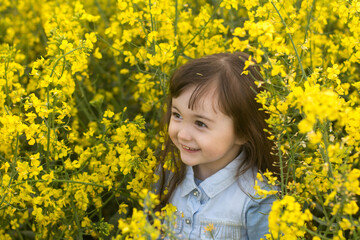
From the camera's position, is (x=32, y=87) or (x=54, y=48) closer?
(x=54, y=48)

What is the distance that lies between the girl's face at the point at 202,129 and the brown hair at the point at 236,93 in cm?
3

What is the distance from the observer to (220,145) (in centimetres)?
211

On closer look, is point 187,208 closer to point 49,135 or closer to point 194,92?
point 194,92

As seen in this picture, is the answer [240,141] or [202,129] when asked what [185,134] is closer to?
[202,129]

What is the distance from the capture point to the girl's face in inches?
80.7

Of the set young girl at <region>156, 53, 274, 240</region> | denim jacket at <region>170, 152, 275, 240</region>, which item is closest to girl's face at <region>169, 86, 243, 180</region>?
young girl at <region>156, 53, 274, 240</region>

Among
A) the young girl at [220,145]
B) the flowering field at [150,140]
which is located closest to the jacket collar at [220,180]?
the young girl at [220,145]

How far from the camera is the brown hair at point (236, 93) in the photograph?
6.77 feet

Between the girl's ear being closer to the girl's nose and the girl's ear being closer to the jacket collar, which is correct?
the jacket collar

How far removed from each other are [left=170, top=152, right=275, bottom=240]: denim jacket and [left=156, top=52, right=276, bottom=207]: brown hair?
66mm

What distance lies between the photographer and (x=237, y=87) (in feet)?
6.84

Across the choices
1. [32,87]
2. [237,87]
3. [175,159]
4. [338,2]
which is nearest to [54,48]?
[32,87]

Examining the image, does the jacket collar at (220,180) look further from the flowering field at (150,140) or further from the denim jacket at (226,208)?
the flowering field at (150,140)

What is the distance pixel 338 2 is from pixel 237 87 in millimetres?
811
